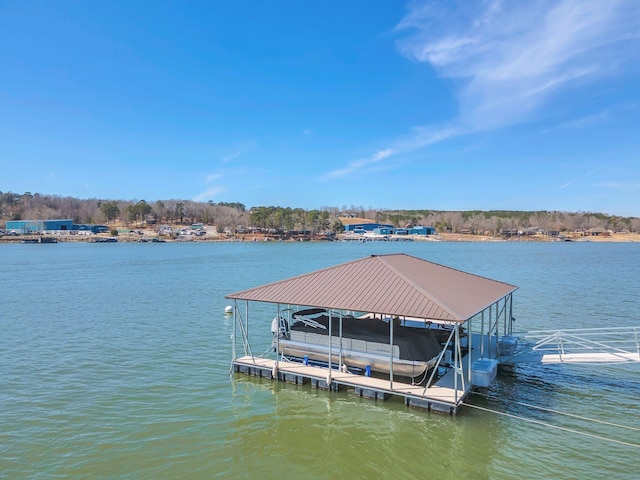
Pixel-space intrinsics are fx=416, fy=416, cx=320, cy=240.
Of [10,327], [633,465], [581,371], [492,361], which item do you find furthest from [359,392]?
[10,327]

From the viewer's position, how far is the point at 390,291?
13.1 meters

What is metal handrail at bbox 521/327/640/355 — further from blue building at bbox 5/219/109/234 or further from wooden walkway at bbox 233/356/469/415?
blue building at bbox 5/219/109/234

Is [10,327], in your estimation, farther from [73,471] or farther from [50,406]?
[73,471]

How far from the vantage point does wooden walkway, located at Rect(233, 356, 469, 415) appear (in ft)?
38.9

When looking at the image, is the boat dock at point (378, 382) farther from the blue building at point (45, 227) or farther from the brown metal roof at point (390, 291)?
the blue building at point (45, 227)

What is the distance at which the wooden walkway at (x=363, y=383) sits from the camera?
38.9 ft

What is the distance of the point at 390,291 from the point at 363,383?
118 inches

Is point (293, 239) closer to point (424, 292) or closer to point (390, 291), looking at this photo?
point (390, 291)

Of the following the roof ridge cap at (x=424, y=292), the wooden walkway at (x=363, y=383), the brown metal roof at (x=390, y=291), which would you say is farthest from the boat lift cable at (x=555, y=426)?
the roof ridge cap at (x=424, y=292)

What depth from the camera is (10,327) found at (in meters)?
24.5

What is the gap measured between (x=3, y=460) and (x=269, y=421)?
22.1ft

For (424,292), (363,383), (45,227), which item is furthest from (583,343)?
(45,227)

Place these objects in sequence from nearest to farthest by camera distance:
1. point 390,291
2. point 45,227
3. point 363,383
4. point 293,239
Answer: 1. point 363,383
2. point 390,291
3. point 45,227
4. point 293,239

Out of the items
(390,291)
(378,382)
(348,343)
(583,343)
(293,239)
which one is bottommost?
(583,343)
